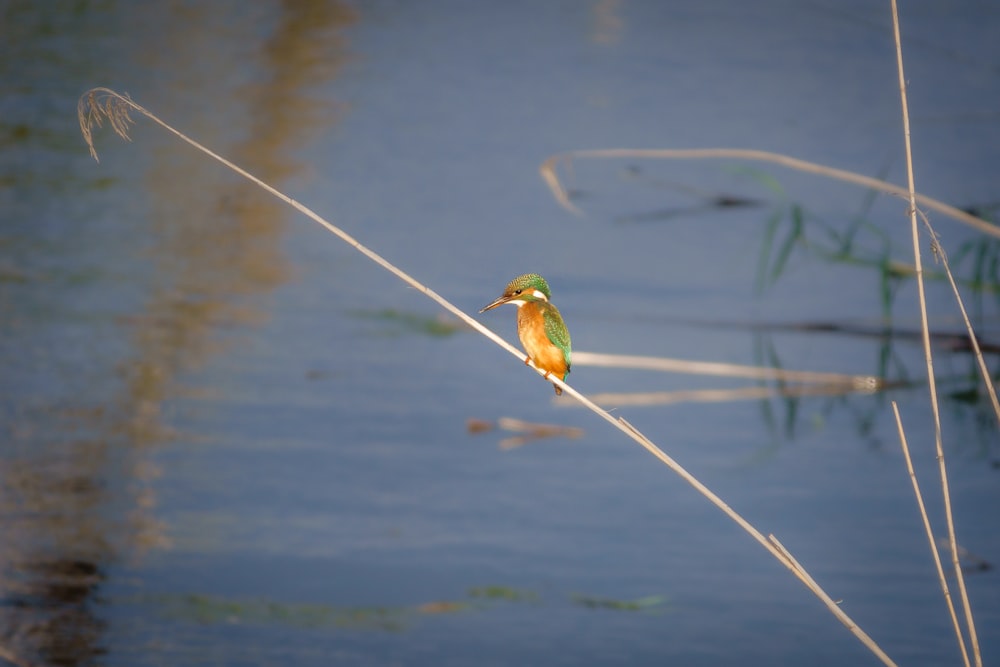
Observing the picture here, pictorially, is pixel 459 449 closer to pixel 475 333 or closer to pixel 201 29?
pixel 475 333

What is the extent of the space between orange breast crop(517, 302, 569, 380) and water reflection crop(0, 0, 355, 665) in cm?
121

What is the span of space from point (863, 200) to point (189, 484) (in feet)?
10.5

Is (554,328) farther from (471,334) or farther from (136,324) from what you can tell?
(136,324)

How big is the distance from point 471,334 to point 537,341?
6.80ft

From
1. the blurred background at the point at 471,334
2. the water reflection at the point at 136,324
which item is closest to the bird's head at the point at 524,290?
the blurred background at the point at 471,334

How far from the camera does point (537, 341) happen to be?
213 cm

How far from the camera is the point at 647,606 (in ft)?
9.11

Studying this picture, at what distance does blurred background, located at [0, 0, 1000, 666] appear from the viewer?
279 centimetres

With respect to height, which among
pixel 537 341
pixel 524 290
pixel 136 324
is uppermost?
pixel 524 290

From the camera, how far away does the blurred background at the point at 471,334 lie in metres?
2.79

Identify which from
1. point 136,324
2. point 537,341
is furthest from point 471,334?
point 537,341

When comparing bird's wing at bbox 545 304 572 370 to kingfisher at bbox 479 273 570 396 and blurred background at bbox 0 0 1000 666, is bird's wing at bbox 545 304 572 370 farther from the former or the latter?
blurred background at bbox 0 0 1000 666

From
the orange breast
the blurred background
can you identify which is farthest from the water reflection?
the orange breast

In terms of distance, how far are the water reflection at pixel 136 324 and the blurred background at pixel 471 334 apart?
0.02 meters
